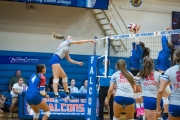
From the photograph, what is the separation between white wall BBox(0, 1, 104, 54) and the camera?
1516 cm

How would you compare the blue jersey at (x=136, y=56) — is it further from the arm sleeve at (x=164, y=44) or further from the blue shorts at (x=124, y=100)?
the blue shorts at (x=124, y=100)

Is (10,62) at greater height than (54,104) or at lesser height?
greater

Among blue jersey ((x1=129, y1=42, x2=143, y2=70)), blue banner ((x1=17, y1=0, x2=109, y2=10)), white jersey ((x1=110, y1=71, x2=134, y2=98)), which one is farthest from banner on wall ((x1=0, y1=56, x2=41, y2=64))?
white jersey ((x1=110, y1=71, x2=134, y2=98))

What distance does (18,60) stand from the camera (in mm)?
15023

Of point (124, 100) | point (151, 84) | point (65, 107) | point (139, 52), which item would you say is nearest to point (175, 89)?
point (151, 84)

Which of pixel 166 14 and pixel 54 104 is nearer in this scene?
pixel 54 104

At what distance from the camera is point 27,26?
15.4 m

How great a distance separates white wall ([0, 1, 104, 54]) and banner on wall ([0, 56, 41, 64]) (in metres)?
0.47

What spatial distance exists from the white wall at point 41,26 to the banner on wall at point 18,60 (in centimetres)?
47

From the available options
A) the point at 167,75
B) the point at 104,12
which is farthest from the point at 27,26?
the point at 167,75

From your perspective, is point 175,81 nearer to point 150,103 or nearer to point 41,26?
point 150,103

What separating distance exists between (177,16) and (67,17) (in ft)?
19.1

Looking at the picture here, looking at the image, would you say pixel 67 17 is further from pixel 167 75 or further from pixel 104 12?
pixel 167 75

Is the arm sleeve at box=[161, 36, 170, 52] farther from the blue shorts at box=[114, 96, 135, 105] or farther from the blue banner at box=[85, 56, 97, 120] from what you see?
the blue banner at box=[85, 56, 97, 120]
